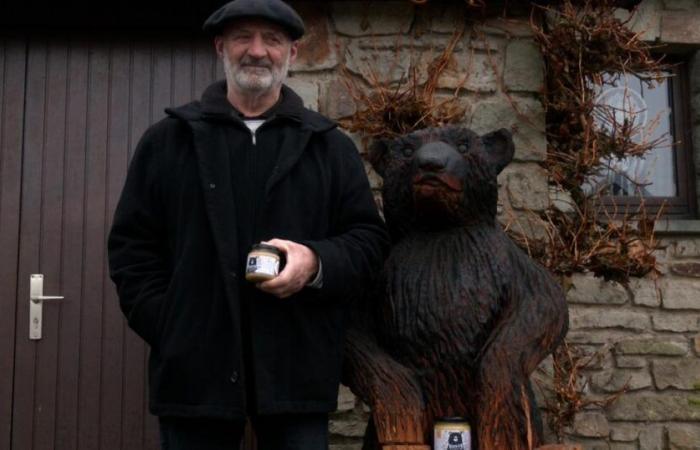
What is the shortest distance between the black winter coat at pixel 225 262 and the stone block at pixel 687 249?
8.19ft

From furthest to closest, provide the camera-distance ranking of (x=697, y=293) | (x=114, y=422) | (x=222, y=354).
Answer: (x=697, y=293), (x=114, y=422), (x=222, y=354)

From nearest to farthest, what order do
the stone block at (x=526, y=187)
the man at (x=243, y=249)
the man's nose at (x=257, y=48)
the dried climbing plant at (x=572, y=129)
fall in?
the man at (x=243, y=249)
the man's nose at (x=257, y=48)
the dried climbing plant at (x=572, y=129)
the stone block at (x=526, y=187)

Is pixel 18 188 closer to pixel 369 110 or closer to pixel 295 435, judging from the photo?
pixel 369 110

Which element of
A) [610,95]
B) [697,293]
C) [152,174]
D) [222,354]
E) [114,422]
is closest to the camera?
[222,354]

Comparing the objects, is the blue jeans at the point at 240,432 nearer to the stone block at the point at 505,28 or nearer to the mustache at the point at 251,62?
the mustache at the point at 251,62

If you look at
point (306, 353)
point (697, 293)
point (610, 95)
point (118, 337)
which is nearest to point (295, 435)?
point (306, 353)

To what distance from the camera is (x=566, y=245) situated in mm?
3549

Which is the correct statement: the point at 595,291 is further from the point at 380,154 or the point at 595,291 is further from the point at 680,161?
the point at 380,154

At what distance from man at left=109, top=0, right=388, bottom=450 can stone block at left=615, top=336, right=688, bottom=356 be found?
2.28 m

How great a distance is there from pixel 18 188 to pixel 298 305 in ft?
7.62

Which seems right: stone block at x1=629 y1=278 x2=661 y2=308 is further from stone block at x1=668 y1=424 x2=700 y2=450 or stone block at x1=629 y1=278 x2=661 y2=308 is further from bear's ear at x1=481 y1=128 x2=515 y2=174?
bear's ear at x1=481 y1=128 x2=515 y2=174

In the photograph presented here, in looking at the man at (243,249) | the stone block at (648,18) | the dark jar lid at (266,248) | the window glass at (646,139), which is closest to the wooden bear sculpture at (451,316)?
the man at (243,249)

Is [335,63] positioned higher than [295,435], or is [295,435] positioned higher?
[335,63]

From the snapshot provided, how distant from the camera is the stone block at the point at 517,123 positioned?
366 centimetres
